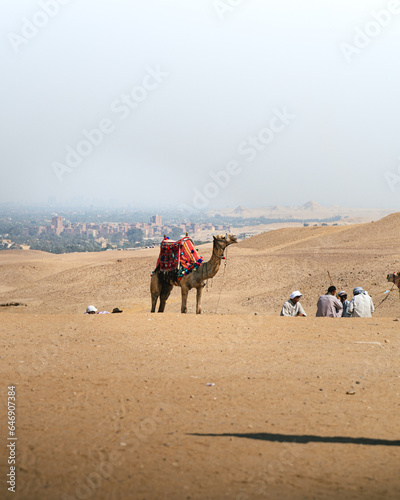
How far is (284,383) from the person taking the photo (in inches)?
337

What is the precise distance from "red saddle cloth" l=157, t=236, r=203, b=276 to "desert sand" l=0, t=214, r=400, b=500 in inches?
72.2

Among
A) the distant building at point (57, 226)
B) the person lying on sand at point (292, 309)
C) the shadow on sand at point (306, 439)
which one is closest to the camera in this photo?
the shadow on sand at point (306, 439)

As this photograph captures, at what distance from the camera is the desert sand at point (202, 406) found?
5465mm

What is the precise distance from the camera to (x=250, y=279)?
1104 inches

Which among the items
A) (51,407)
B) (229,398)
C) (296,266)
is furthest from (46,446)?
(296,266)

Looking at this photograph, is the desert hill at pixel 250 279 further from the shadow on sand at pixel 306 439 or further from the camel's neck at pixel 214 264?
the shadow on sand at pixel 306 439

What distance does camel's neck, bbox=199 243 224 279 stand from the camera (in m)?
14.4

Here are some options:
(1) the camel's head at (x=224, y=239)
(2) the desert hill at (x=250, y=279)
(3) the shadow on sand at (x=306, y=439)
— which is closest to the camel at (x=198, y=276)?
(1) the camel's head at (x=224, y=239)

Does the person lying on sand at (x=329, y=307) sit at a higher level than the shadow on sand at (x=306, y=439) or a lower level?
higher

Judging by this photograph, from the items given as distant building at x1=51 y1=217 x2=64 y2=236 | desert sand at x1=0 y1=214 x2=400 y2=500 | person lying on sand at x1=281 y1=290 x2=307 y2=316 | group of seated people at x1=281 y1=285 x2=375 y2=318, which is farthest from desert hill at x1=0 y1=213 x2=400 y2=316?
distant building at x1=51 y1=217 x2=64 y2=236

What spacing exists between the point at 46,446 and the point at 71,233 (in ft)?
546

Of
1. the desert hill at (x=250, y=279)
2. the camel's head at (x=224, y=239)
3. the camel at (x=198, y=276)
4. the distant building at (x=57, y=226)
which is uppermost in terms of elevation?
the camel's head at (x=224, y=239)

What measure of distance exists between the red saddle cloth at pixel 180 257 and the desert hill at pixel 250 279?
688 cm

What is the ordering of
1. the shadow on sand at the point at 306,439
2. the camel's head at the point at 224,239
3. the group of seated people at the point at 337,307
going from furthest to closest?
the camel's head at the point at 224,239, the group of seated people at the point at 337,307, the shadow on sand at the point at 306,439
